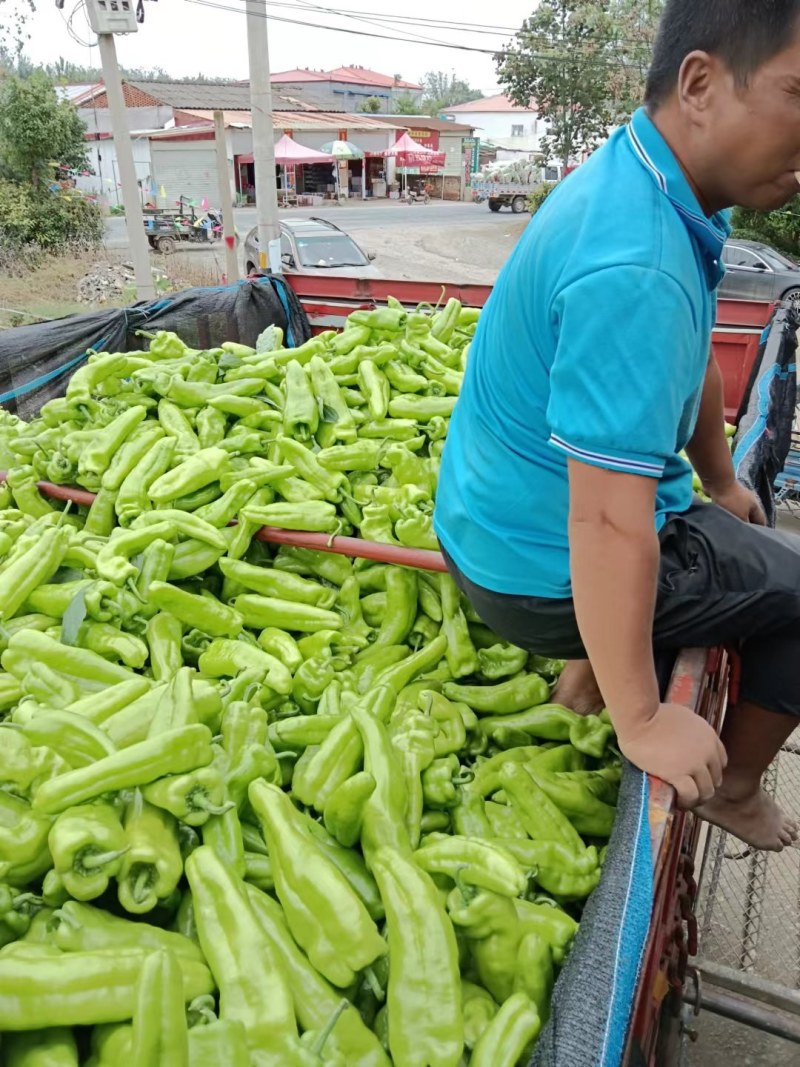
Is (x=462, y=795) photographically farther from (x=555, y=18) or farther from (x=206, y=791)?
(x=555, y=18)

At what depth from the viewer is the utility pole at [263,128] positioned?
33.1 feet

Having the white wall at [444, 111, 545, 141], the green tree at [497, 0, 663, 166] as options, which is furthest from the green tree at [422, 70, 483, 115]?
the green tree at [497, 0, 663, 166]

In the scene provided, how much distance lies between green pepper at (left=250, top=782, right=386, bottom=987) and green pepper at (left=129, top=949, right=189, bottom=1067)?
0.33m

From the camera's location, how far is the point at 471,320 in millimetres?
5082

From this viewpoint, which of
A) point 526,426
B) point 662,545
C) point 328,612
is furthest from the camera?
point 328,612

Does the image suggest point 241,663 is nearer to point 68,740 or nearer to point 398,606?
point 398,606

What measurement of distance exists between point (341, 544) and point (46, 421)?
74.0 inches

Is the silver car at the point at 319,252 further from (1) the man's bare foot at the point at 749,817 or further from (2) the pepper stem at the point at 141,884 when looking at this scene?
(2) the pepper stem at the point at 141,884

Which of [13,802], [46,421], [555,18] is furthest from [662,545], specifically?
[555,18]

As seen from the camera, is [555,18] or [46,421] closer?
[46,421]

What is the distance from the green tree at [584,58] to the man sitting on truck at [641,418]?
30.6m

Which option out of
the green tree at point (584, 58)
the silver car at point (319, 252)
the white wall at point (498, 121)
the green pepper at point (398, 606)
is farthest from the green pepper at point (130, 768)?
the white wall at point (498, 121)

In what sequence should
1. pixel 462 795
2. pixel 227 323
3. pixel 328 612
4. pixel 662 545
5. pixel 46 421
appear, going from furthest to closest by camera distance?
pixel 227 323
pixel 46 421
pixel 328 612
pixel 462 795
pixel 662 545

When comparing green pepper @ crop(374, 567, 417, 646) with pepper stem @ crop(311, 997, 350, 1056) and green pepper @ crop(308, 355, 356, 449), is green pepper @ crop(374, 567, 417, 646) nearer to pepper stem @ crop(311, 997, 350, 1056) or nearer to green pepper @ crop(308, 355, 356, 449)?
green pepper @ crop(308, 355, 356, 449)
